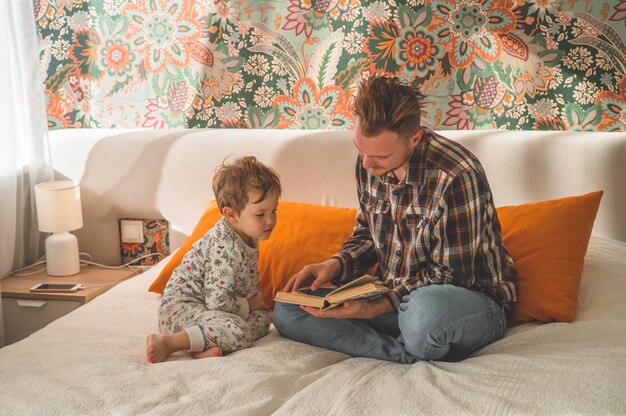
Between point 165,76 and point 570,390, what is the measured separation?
2118 millimetres

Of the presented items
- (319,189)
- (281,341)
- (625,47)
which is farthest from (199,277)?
(625,47)

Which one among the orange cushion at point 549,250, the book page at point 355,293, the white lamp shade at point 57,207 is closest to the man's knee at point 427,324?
the book page at point 355,293

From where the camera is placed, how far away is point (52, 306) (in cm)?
261

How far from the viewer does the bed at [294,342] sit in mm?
1460

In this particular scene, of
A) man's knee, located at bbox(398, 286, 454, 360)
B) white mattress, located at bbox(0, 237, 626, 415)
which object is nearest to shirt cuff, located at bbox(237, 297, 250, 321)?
white mattress, located at bbox(0, 237, 626, 415)

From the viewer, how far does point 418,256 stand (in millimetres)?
1898

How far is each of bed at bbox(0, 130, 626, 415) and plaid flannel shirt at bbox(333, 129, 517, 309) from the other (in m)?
A: 0.19

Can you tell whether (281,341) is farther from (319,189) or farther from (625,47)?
(625,47)

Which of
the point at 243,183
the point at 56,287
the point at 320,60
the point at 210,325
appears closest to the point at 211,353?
the point at 210,325

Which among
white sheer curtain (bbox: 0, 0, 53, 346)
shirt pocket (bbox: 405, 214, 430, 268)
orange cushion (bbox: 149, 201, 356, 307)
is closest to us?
shirt pocket (bbox: 405, 214, 430, 268)

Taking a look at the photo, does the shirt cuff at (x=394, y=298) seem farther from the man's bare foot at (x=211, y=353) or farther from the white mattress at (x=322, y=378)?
the man's bare foot at (x=211, y=353)

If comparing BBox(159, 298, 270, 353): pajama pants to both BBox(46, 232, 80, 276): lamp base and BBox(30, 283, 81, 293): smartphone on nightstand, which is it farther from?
BBox(46, 232, 80, 276): lamp base

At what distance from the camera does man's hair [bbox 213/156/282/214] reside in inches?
78.3

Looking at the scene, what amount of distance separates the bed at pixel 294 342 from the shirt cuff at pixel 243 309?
0.11 metres
